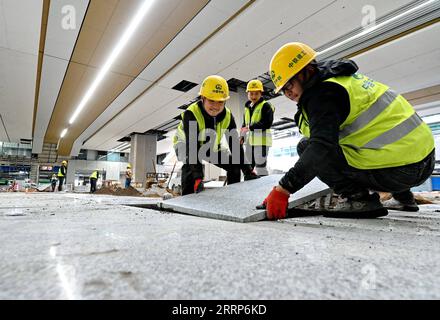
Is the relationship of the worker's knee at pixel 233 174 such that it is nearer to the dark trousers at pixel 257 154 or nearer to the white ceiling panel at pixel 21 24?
the dark trousers at pixel 257 154

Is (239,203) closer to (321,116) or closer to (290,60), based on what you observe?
(321,116)

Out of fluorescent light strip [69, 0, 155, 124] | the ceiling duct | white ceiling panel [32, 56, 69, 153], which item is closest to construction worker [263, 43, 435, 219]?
fluorescent light strip [69, 0, 155, 124]

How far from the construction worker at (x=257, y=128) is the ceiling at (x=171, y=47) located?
34.3 inches

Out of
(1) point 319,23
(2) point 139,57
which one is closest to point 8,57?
(2) point 139,57

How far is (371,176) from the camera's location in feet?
4.49

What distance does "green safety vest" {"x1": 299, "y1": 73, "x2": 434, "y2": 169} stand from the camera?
119cm

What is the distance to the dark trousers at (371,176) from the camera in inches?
50.9

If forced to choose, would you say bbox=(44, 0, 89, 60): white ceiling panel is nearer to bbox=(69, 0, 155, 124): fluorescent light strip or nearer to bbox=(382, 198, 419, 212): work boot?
bbox=(69, 0, 155, 124): fluorescent light strip

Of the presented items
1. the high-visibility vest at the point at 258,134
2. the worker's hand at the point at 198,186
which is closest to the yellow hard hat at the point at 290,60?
the worker's hand at the point at 198,186

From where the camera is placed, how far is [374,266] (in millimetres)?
484

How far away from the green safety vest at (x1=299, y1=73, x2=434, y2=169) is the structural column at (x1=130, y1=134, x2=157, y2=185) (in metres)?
8.92

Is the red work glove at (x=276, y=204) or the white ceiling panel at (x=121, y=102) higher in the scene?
the white ceiling panel at (x=121, y=102)

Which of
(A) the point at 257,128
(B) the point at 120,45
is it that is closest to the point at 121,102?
(B) the point at 120,45

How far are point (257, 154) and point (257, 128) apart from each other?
362 millimetres
